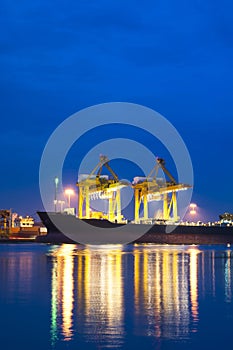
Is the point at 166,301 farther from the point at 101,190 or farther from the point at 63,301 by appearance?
the point at 101,190

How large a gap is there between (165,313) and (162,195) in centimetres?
7379

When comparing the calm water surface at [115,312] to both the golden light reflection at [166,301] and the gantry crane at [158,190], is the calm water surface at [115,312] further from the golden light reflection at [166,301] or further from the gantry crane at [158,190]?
the gantry crane at [158,190]

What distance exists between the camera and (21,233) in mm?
109438

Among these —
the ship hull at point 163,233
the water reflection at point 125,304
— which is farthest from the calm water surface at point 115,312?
the ship hull at point 163,233

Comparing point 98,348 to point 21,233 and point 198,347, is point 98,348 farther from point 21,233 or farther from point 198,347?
point 21,233

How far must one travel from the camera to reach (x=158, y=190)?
8038cm

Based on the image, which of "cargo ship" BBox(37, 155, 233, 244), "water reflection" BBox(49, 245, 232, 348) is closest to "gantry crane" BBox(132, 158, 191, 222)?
"cargo ship" BBox(37, 155, 233, 244)

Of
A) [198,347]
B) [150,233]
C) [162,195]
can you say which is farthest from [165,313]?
[162,195]

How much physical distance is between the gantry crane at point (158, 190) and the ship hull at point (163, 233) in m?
2.95

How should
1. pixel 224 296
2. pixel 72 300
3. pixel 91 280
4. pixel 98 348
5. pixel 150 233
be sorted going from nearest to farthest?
pixel 98 348 → pixel 72 300 → pixel 224 296 → pixel 91 280 → pixel 150 233

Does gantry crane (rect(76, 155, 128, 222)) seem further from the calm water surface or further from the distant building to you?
the calm water surface

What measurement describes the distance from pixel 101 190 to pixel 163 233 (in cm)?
1112

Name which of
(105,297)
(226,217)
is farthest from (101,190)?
(105,297)

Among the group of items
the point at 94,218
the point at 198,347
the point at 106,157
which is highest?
the point at 106,157
